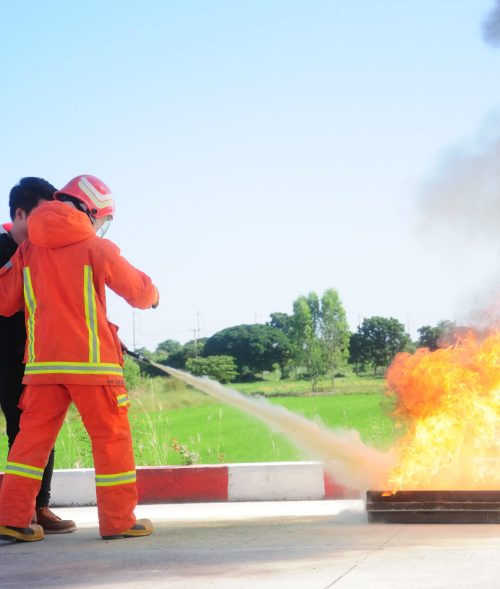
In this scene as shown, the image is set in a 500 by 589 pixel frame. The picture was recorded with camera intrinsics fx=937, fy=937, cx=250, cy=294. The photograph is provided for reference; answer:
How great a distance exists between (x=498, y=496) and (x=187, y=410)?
25.7 metres

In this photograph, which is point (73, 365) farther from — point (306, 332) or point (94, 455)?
point (306, 332)

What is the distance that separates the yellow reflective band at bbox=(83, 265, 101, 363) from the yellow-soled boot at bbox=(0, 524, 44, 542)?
3.29ft

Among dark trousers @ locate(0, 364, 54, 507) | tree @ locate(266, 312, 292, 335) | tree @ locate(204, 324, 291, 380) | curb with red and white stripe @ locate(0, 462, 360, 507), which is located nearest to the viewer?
dark trousers @ locate(0, 364, 54, 507)

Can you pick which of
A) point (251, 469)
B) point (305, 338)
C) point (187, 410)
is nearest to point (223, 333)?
point (305, 338)

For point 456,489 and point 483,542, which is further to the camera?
point 456,489

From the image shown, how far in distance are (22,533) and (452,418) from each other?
2.68 metres

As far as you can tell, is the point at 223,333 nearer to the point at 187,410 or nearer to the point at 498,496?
the point at 187,410

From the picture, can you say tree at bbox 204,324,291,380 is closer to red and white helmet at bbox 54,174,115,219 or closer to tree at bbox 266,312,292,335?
tree at bbox 266,312,292,335

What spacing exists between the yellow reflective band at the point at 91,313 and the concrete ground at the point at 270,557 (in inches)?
39.6

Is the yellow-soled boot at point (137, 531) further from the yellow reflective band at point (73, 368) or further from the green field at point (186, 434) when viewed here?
the green field at point (186, 434)

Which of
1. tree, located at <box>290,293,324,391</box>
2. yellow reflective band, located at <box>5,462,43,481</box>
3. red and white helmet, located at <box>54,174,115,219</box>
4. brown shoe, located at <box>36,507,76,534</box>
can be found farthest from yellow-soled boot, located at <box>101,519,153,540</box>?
tree, located at <box>290,293,324,391</box>

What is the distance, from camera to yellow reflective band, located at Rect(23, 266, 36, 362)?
518 cm

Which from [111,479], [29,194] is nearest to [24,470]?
[111,479]

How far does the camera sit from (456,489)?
218 inches
